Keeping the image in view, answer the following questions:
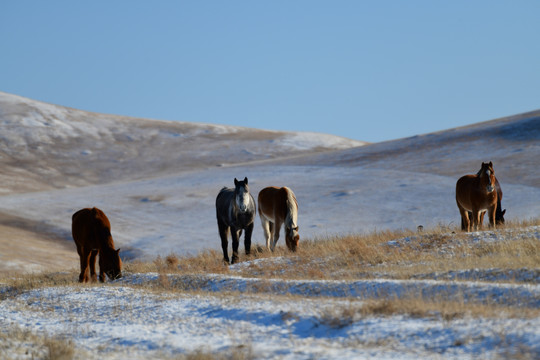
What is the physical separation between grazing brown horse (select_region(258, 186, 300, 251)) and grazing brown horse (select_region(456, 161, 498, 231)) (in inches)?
171

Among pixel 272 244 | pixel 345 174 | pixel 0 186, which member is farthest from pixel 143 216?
pixel 272 244

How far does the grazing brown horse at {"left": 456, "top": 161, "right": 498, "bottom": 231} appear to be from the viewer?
15617 mm

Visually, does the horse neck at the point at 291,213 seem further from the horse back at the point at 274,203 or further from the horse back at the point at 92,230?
the horse back at the point at 92,230

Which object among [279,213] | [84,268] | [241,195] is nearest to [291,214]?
[279,213]

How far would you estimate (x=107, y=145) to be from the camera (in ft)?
252

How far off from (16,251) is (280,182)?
2266 centimetres

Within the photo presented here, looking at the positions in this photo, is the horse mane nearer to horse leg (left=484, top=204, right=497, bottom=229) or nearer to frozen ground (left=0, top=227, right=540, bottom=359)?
horse leg (left=484, top=204, right=497, bottom=229)

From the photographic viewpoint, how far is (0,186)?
56.9 metres

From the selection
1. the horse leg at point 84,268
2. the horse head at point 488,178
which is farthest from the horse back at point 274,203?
the horse leg at point 84,268

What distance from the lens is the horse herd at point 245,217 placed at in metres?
13.3

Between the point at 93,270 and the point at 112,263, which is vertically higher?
the point at 112,263

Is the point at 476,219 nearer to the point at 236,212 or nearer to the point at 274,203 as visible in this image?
the point at 274,203

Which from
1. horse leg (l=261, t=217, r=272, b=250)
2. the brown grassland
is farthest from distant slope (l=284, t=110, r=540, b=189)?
the brown grassland

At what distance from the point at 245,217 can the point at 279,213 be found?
1460 mm
